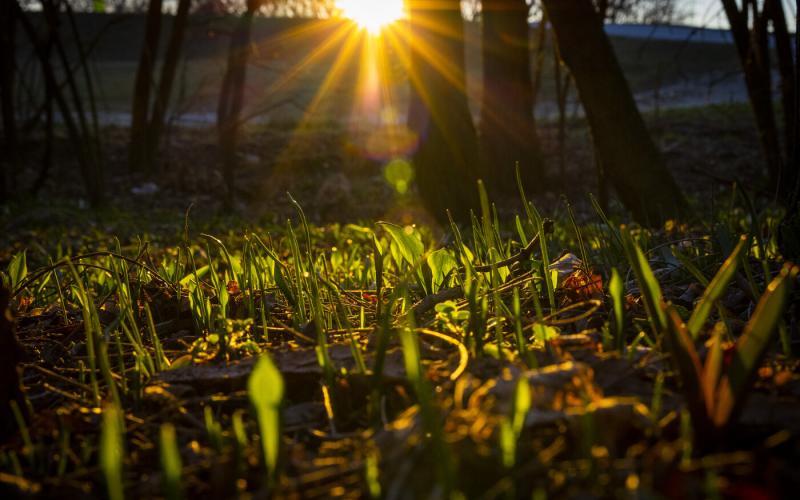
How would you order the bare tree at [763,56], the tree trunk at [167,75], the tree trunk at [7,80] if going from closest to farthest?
the bare tree at [763,56] < the tree trunk at [7,80] < the tree trunk at [167,75]

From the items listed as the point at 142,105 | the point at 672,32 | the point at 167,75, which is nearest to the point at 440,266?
the point at 672,32

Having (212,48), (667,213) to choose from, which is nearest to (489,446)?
(667,213)

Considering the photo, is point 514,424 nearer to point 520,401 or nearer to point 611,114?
point 520,401

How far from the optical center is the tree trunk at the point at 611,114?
4684 millimetres

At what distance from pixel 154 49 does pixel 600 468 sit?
45.3ft

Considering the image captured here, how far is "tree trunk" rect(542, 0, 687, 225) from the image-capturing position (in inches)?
184

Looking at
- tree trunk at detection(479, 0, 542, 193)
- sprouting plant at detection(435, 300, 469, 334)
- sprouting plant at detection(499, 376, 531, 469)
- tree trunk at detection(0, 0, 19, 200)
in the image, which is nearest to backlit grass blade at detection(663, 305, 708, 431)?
sprouting plant at detection(499, 376, 531, 469)

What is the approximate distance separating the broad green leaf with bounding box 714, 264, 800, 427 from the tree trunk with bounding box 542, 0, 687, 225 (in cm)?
394

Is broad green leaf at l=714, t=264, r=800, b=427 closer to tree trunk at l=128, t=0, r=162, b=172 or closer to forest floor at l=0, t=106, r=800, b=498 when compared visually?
forest floor at l=0, t=106, r=800, b=498

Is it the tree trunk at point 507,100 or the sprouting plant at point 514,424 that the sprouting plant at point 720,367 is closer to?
the sprouting plant at point 514,424

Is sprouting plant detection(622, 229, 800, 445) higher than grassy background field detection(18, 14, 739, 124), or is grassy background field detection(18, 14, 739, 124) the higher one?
grassy background field detection(18, 14, 739, 124)

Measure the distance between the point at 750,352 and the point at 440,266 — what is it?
1.09m

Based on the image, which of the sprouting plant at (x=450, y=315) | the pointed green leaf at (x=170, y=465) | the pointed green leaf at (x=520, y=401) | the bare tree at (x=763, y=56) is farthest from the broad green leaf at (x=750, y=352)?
the bare tree at (x=763, y=56)

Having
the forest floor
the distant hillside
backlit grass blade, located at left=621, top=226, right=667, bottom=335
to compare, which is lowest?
the forest floor
